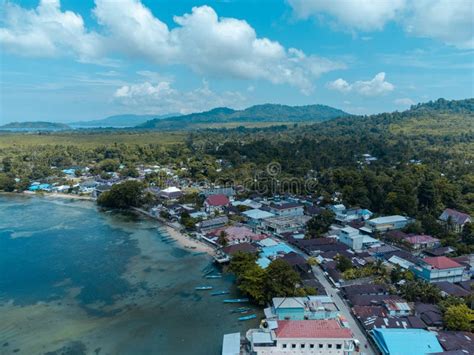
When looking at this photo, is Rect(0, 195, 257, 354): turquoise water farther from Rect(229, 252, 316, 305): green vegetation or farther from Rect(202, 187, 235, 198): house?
Rect(202, 187, 235, 198): house

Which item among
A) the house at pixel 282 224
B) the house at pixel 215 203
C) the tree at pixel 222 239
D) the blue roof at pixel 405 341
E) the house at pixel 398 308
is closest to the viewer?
the blue roof at pixel 405 341

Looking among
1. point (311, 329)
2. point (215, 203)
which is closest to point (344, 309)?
point (311, 329)

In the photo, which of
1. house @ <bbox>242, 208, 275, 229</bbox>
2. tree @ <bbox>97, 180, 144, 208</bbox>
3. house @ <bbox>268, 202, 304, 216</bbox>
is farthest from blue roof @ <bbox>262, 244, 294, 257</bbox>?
tree @ <bbox>97, 180, 144, 208</bbox>

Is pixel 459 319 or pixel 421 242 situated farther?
pixel 421 242

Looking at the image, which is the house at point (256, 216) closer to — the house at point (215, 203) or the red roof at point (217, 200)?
the house at point (215, 203)

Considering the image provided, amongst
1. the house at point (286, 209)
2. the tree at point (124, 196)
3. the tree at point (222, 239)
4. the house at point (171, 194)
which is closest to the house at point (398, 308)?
the tree at point (222, 239)

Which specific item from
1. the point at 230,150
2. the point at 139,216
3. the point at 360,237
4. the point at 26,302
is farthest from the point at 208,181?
the point at 26,302

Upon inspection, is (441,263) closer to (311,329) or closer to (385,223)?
(385,223)
